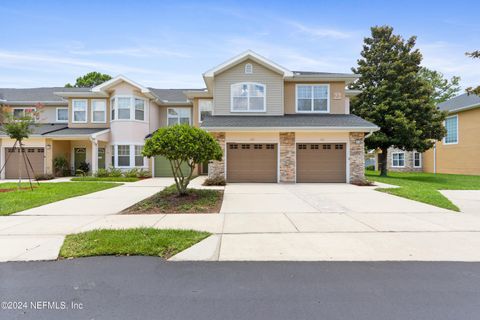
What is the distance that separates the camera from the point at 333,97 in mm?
16188

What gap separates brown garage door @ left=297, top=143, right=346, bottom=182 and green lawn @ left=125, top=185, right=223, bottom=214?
6899 mm

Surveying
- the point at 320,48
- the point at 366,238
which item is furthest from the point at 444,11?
the point at 366,238

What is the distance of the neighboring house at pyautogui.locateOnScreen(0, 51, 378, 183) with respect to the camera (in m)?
14.4

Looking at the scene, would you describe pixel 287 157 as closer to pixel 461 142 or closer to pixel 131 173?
pixel 131 173

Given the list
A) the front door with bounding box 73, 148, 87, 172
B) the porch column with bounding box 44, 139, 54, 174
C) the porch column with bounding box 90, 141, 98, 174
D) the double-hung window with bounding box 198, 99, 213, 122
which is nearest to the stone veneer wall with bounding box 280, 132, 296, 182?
the double-hung window with bounding box 198, 99, 213, 122

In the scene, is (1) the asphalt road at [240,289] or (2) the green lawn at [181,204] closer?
(1) the asphalt road at [240,289]

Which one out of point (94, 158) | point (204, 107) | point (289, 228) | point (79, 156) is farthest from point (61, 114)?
point (289, 228)

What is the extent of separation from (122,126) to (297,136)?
12.4m

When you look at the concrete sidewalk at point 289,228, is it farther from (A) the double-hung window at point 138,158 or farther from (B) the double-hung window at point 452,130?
(B) the double-hung window at point 452,130

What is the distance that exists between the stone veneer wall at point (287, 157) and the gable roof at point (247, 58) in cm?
409

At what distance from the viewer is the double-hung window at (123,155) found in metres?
18.2

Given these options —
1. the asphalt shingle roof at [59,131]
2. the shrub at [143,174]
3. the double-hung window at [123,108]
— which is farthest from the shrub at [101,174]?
the double-hung window at [123,108]

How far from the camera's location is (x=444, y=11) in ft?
40.7

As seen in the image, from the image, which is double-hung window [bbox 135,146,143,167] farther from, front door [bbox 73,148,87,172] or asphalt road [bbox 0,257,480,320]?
asphalt road [bbox 0,257,480,320]
